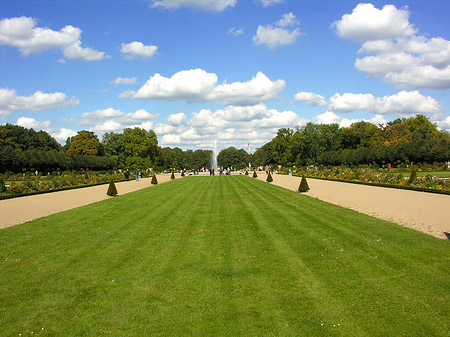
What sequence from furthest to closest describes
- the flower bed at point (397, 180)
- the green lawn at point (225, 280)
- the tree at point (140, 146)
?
the tree at point (140, 146)
the flower bed at point (397, 180)
the green lawn at point (225, 280)

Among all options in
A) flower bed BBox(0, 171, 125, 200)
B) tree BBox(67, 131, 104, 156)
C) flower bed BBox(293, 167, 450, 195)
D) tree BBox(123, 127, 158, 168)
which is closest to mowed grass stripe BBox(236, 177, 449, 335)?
flower bed BBox(293, 167, 450, 195)

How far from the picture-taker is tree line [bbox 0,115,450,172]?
5309 centimetres

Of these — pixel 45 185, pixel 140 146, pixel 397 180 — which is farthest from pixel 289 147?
pixel 45 185

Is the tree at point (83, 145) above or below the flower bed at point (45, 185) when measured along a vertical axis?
above

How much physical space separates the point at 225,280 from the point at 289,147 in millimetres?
78994

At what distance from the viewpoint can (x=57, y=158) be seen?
58.9 m

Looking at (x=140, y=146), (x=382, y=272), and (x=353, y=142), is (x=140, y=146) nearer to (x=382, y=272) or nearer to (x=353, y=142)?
(x=353, y=142)

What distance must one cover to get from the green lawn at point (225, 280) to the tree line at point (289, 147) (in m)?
48.3

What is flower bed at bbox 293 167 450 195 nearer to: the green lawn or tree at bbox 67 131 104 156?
the green lawn

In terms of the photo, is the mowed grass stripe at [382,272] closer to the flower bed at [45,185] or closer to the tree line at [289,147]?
the flower bed at [45,185]

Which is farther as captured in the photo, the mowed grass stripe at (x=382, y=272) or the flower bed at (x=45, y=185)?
the flower bed at (x=45, y=185)

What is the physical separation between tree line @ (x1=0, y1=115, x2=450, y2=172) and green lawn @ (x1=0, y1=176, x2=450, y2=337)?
48.3m

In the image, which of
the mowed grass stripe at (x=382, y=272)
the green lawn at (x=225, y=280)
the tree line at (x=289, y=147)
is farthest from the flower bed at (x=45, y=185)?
the tree line at (x=289, y=147)

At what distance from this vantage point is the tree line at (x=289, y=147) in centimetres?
5309
